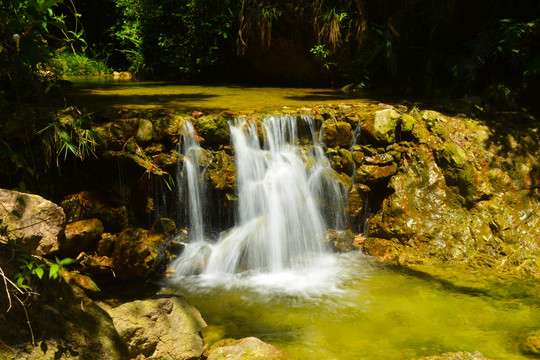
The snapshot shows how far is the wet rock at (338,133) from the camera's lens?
20.8 ft

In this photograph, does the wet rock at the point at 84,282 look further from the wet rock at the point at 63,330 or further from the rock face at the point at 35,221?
the wet rock at the point at 63,330

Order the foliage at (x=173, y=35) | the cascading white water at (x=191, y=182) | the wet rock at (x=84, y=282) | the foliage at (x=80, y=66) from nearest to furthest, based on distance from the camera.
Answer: the wet rock at (x=84, y=282), the cascading white water at (x=191, y=182), the foliage at (x=173, y=35), the foliage at (x=80, y=66)

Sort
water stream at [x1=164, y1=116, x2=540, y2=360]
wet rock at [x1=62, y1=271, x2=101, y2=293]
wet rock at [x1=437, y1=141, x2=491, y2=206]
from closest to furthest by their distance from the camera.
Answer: water stream at [x1=164, y1=116, x2=540, y2=360] < wet rock at [x1=62, y1=271, x2=101, y2=293] < wet rock at [x1=437, y1=141, x2=491, y2=206]

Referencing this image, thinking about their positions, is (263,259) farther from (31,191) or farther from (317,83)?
(317,83)

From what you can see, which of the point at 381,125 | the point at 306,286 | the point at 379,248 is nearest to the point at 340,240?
the point at 379,248

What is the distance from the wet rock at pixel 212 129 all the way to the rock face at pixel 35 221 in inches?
79.2

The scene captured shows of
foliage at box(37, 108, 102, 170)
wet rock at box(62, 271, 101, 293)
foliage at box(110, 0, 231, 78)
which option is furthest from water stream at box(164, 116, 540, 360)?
foliage at box(110, 0, 231, 78)

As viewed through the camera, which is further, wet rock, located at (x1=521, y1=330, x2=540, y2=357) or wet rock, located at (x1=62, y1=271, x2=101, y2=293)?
wet rock, located at (x1=62, y1=271, x2=101, y2=293)

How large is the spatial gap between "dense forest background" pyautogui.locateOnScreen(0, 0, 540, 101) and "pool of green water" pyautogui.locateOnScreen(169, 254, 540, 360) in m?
2.78

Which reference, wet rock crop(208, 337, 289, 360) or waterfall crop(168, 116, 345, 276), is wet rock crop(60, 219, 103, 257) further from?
wet rock crop(208, 337, 289, 360)

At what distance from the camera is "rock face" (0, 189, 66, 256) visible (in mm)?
3928

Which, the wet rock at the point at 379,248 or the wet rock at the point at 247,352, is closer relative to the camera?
the wet rock at the point at 247,352

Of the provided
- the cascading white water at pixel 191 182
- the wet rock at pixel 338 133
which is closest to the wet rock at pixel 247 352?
the cascading white water at pixel 191 182

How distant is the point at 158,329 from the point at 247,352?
685mm
